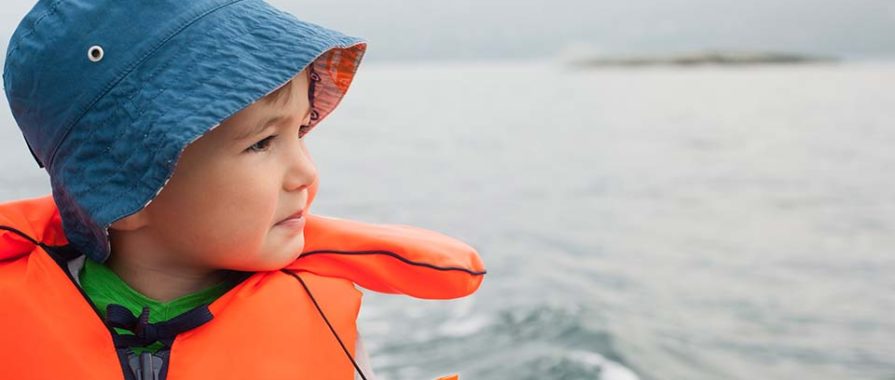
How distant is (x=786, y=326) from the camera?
16.7ft

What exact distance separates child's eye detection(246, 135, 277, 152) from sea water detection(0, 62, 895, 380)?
7.09 ft

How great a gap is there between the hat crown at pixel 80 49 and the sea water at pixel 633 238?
6.66 ft

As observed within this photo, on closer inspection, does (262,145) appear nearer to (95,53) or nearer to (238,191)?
(238,191)

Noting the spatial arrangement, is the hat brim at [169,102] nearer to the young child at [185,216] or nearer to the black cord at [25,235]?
the young child at [185,216]

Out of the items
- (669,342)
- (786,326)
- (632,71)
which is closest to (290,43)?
(669,342)

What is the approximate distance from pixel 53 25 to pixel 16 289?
1.55ft

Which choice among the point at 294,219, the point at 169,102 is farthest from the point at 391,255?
the point at 169,102

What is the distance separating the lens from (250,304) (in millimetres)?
1638

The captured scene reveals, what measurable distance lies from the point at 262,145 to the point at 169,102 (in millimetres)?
198

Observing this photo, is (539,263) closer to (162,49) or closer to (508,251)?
(508,251)

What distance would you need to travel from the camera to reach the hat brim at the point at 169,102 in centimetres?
136

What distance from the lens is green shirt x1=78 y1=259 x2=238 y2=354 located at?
5.32 feet

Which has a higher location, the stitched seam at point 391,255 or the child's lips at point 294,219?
the stitched seam at point 391,255

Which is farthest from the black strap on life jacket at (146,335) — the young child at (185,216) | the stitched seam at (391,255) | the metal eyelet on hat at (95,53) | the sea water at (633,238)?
the sea water at (633,238)
